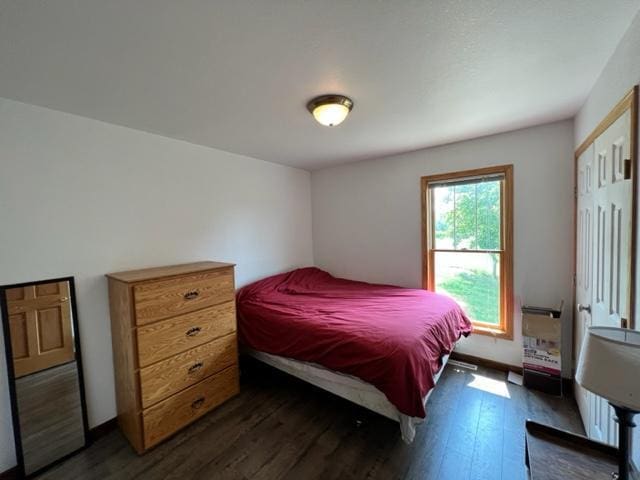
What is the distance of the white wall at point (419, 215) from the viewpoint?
2.45m

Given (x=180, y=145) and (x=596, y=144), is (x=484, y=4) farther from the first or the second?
(x=180, y=145)

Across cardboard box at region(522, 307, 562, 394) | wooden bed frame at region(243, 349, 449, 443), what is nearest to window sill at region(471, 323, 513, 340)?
cardboard box at region(522, 307, 562, 394)

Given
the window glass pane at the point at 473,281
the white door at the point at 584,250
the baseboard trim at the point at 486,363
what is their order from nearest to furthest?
the white door at the point at 584,250
the baseboard trim at the point at 486,363
the window glass pane at the point at 473,281

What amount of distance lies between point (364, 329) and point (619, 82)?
1.94 m

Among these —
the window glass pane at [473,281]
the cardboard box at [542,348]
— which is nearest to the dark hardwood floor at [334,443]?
the cardboard box at [542,348]

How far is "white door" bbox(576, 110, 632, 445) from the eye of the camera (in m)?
1.24

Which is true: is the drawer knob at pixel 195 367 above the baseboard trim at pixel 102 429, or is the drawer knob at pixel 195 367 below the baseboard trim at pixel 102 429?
above

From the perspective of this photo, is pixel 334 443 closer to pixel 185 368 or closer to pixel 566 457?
pixel 185 368

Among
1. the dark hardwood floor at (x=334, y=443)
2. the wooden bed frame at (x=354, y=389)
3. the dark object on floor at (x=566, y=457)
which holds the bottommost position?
the dark hardwood floor at (x=334, y=443)

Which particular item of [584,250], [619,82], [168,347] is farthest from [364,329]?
[619,82]

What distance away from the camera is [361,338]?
74.5 inches

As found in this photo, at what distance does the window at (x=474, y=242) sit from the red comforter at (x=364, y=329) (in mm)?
383

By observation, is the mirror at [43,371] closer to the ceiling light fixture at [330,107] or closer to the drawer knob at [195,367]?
the drawer knob at [195,367]

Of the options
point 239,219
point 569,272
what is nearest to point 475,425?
point 569,272
